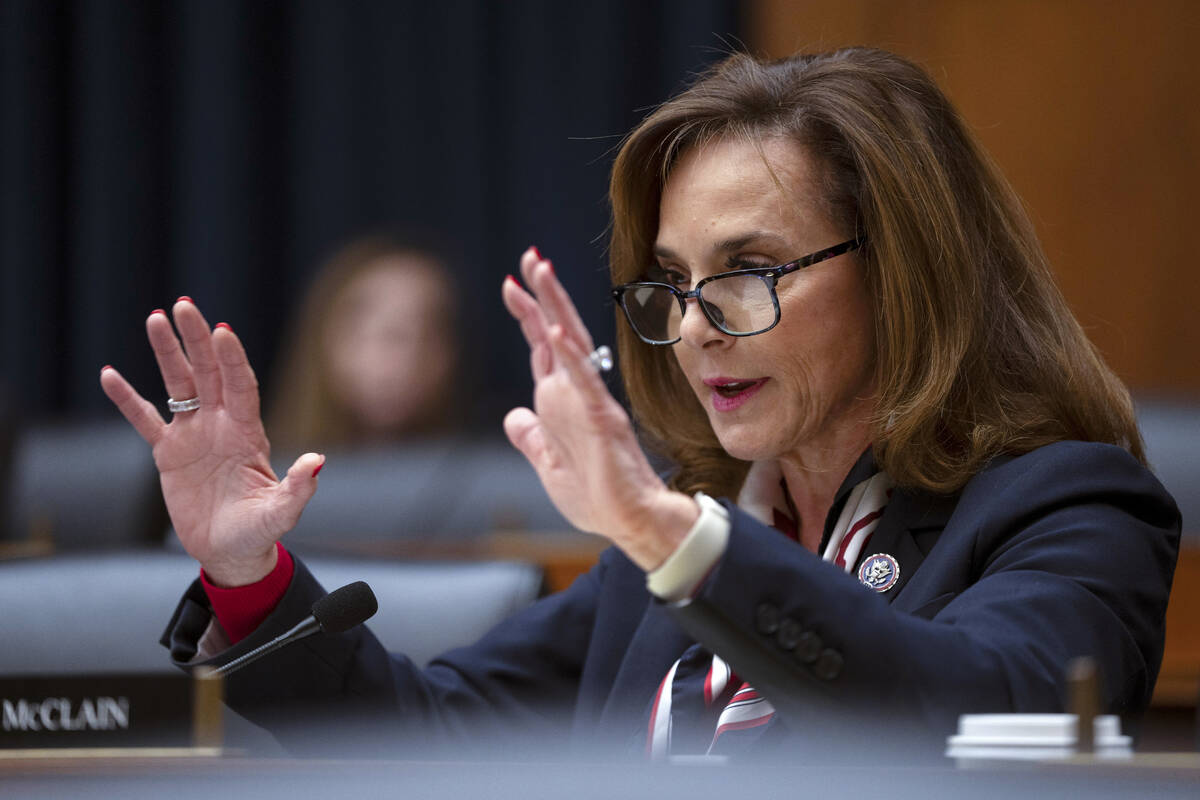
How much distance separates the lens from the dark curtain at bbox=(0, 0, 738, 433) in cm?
391

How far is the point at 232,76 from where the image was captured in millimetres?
3992

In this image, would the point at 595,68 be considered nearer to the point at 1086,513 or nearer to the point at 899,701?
the point at 1086,513

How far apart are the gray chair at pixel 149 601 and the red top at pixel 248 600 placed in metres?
0.06

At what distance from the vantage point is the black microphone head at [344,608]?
134cm

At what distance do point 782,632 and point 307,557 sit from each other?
67cm

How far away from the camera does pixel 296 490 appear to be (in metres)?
1.36

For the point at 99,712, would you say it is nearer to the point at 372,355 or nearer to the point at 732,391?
the point at 732,391

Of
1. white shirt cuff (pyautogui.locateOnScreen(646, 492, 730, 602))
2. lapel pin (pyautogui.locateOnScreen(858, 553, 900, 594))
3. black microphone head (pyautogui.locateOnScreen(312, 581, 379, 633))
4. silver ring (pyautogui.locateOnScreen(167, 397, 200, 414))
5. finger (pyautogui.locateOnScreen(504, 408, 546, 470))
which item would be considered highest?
finger (pyautogui.locateOnScreen(504, 408, 546, 470))

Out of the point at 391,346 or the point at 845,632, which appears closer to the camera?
the point at 845,632

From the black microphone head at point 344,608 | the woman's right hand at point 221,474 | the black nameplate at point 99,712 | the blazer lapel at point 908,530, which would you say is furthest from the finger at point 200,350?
the blazer lapel at point 908,530

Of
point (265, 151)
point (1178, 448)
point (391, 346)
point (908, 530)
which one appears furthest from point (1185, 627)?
point (265, 151)

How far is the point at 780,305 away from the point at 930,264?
0.15 meters

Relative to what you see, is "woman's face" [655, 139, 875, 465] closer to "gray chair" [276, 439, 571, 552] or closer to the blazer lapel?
the blazer lapel

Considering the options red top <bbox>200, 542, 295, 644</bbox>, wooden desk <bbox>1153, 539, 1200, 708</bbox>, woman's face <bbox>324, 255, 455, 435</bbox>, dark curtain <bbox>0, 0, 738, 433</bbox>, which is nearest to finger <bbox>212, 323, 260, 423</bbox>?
red top <bbox>200, 542, 295, 644</bbox>
